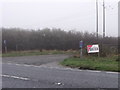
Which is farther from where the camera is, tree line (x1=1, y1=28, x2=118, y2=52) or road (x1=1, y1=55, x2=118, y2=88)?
tree line (x1=1, y1=28, x2=118, y2=52)

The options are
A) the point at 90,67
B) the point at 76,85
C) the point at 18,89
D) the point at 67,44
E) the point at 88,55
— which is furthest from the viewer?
the point at 67,44

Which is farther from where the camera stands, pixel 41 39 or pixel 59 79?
pixel 41 39

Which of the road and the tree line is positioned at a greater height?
the tree line

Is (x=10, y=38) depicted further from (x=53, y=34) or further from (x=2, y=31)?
(x=53, y=34)

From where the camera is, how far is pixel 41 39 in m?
55.6

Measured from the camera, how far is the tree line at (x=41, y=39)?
5297 centimetres

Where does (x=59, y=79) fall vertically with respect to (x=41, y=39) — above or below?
below

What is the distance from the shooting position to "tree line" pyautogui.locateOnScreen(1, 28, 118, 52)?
53.0m

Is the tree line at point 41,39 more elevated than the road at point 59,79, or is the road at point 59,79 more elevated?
the tree line at point 41,39

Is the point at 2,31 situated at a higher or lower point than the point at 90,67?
higher

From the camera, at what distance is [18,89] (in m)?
8.84

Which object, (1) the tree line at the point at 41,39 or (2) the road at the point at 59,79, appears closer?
(2) the road at the point at 59,79

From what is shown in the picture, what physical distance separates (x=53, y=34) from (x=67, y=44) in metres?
3.99

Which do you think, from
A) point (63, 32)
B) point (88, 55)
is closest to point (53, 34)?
point (63, 32)
